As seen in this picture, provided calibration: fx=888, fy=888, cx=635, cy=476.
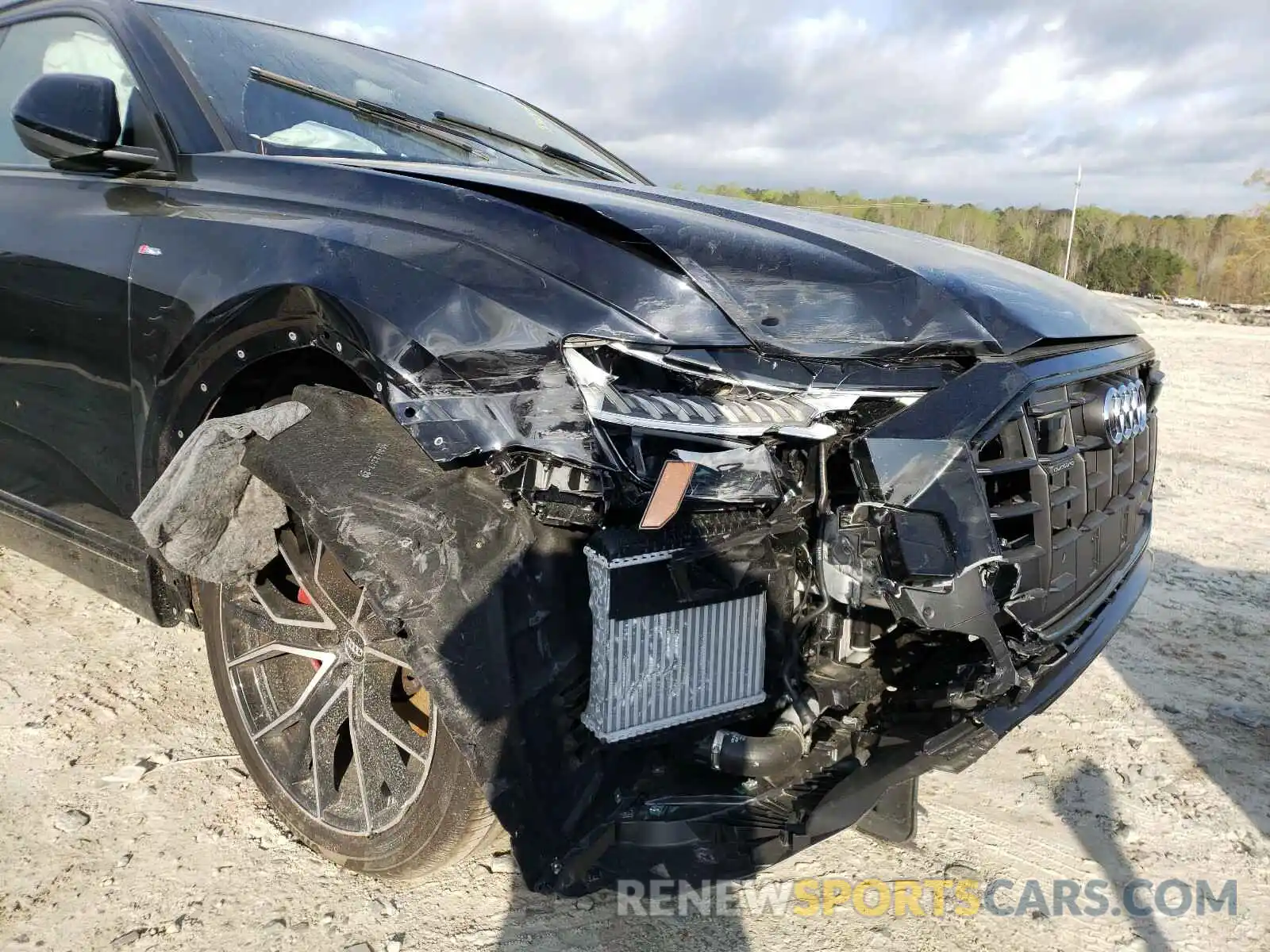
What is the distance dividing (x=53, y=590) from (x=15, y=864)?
184 cm

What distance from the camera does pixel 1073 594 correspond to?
1.88 m

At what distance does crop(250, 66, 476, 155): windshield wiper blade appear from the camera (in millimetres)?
2445

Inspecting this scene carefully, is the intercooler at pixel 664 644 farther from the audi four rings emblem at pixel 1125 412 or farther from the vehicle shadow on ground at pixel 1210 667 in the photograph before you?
the vehicle shadow on ground at pixel 1210 667

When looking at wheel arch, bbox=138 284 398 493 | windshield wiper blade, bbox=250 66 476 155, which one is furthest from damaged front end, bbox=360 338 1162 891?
windshield wiper blade, bbox=250 66 476 155

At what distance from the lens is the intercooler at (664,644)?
1499 mm

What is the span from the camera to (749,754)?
163 centimetres

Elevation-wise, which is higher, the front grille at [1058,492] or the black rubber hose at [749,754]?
the front grille at [1058,492]

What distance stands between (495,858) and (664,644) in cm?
97

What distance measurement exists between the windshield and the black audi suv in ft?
0.52

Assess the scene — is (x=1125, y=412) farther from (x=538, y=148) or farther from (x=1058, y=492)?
(x=538, y=148)

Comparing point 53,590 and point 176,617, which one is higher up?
point 176,617

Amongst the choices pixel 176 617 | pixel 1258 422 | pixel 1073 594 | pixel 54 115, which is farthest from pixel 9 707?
pixel 1258 422

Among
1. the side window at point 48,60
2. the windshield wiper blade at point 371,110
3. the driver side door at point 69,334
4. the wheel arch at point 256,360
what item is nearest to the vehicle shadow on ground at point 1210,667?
the wheel arch at point 256,360

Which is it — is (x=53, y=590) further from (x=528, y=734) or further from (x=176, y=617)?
(x=528, y=734)
